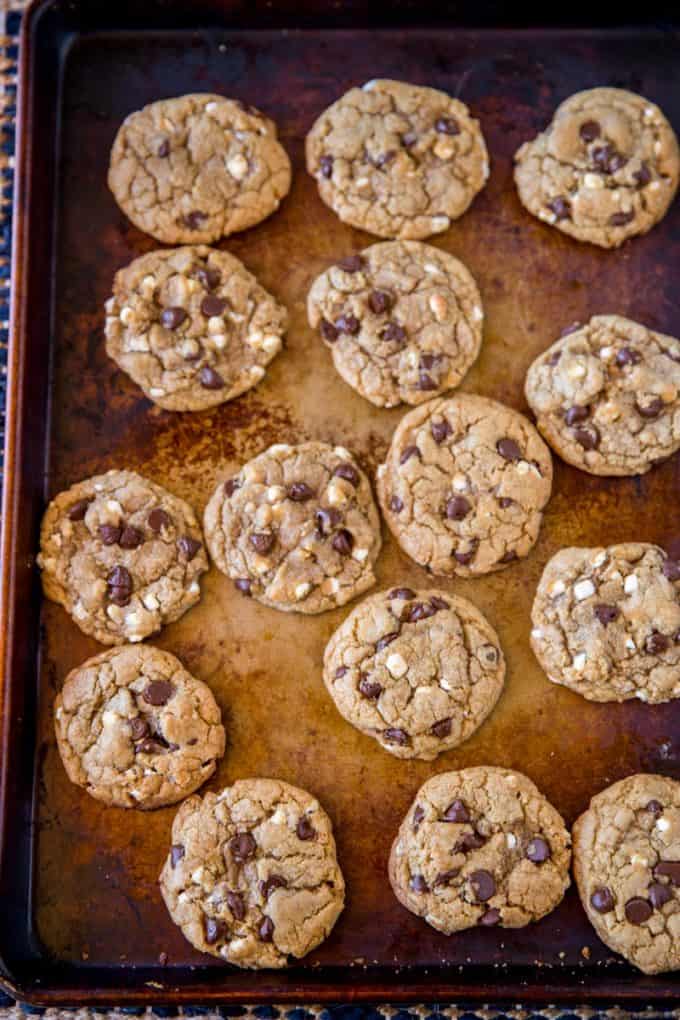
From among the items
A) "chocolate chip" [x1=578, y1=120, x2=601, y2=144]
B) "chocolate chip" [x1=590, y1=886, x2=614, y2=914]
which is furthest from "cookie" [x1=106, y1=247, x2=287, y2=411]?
"chocolate chip" [x1=590, y1=886, x2=614, y2=914]

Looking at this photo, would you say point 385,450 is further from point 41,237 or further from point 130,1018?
point 130,1018

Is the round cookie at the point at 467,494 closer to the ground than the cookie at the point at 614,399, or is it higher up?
closer to the ground

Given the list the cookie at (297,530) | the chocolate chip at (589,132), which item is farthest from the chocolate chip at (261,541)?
the chocolate chip at (589,132)

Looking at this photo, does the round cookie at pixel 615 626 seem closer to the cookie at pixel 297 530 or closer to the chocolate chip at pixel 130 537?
the cookie at pixel 297 530

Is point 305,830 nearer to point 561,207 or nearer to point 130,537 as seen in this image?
point 130,537

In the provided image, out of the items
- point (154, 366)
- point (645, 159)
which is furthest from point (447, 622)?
point (645, 159)

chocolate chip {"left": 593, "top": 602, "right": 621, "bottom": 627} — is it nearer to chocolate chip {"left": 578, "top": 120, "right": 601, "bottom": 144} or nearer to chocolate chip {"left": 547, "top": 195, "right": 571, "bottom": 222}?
chocolate chip {"left": 547, "top": 195, "right": 571, "bottom": 222}
